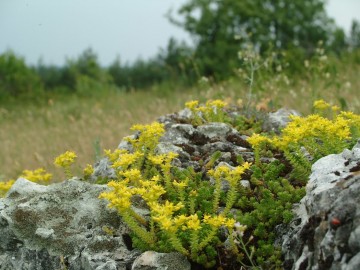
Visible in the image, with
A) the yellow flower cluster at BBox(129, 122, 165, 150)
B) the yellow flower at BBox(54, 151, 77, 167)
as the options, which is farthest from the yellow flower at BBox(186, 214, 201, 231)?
the yellow flower at BBox(54, 151, 77, 167)

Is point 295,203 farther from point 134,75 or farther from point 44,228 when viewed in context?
point 134,75

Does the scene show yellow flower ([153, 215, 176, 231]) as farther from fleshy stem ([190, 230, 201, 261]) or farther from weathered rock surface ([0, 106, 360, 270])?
weathered rock surface ([0, 106, 360, 270])

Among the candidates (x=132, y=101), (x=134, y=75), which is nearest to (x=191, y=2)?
(x=134, y=75)

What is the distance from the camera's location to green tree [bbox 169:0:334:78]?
43.3 meters

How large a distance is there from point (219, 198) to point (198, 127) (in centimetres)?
152

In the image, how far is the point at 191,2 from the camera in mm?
46406

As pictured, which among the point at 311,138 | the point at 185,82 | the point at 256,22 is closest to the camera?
the point at 311,138

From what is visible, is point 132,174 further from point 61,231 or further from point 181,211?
point 61,231

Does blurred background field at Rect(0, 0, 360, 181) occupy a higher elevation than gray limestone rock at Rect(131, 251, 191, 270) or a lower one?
higher

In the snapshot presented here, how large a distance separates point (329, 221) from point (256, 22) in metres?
42.9

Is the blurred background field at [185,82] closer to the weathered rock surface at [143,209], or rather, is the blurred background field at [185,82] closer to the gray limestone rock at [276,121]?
the gray limestone rock at [276,121]

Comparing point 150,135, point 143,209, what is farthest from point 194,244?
point 150,135

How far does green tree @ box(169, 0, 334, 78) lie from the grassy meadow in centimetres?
2572

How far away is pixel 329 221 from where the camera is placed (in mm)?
3170
